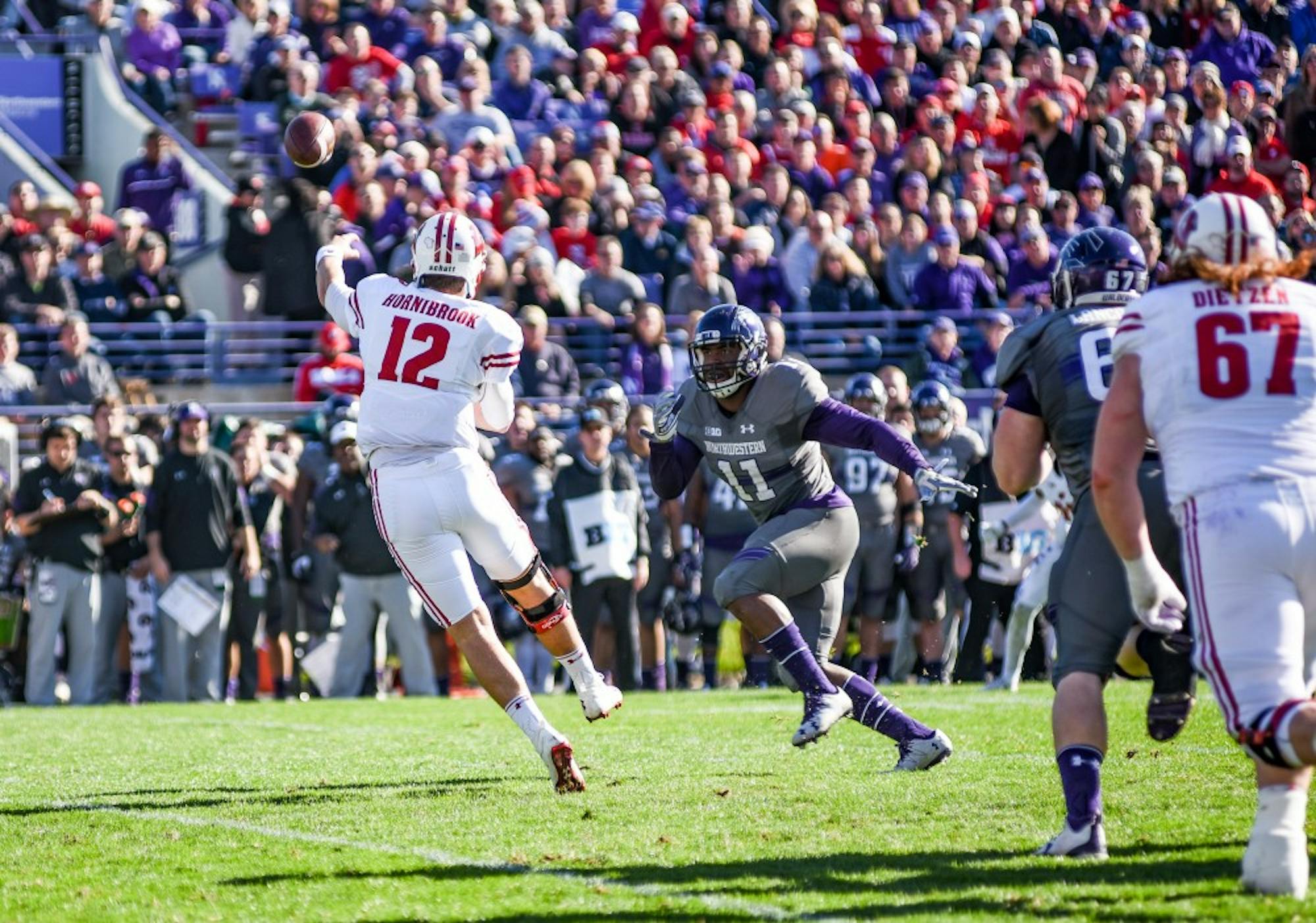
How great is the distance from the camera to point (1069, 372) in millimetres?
5539

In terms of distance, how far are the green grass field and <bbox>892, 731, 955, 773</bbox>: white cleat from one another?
0.07m

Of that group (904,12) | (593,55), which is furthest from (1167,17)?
(593,55)

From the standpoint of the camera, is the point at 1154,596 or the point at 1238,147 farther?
the point at 1238,147

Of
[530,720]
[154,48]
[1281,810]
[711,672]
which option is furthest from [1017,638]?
[154,48]

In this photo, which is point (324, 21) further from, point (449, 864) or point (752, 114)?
point (449, 864)

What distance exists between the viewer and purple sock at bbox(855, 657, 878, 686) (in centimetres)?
1263

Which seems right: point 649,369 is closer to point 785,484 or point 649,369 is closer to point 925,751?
point 785,484

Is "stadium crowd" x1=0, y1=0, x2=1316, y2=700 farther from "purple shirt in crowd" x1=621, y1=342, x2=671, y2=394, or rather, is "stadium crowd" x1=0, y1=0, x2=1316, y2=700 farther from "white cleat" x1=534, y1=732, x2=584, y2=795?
"white cleat" x1=534, y1=732, x2=584, y2=795

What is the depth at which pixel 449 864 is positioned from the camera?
5531mm

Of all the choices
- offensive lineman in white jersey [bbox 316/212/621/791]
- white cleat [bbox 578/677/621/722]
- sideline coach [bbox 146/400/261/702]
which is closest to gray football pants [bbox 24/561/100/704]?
sideline coach [bbox 146/400/261/702]

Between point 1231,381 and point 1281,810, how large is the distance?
102cm

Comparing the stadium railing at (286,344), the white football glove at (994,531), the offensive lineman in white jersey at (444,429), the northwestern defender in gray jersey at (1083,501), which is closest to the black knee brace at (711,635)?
the white football glove at (994,531)

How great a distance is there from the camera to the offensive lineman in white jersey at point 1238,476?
4523 mm

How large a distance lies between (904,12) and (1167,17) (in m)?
2.55
